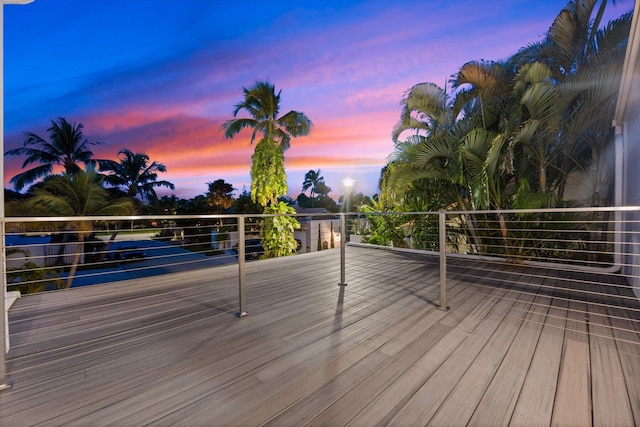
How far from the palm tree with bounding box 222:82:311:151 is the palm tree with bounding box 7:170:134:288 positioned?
17.0ft

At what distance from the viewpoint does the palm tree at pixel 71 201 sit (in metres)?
7.37

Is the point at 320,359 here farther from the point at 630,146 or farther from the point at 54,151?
the point at 54,151

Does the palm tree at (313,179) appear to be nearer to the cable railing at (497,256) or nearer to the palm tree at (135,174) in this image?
the palm tree at (135,174)

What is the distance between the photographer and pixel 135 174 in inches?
771

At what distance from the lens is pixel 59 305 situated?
9.29 ft

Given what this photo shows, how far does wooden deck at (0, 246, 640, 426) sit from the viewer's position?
131cm

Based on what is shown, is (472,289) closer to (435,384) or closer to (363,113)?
(435,384)

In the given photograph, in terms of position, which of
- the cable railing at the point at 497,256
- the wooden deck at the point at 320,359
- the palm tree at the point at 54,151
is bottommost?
the wooden deck at the point at 320,359

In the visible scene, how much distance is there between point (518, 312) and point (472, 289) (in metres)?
0.69

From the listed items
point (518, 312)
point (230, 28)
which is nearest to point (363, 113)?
point (230, 28)

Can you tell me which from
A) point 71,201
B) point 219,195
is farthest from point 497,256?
point 219,195

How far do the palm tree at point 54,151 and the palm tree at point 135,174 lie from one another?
9.45 ft

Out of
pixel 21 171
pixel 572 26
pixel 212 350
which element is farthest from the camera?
pixel 21 171

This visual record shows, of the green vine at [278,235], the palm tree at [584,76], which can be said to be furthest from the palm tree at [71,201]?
the palm tree at [584,76]
